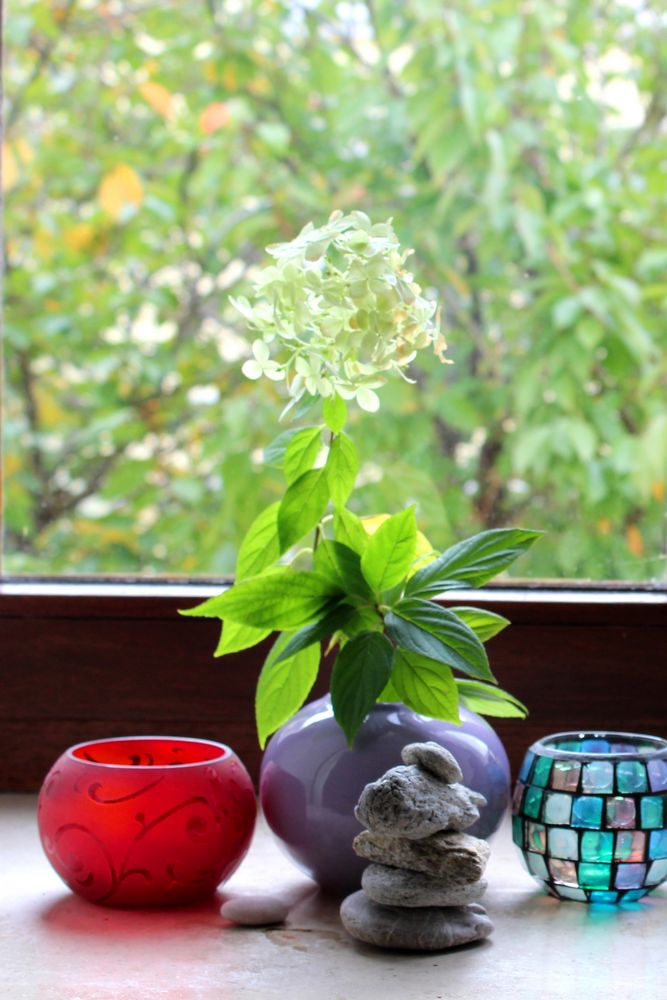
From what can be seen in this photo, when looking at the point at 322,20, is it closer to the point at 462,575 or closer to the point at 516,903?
the point at 462,575

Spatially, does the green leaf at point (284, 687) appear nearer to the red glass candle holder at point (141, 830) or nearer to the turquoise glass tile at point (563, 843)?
the red glass candle holder at point (141, 830)

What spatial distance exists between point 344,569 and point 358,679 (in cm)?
6

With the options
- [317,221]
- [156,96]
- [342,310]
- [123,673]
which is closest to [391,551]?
[342,310]

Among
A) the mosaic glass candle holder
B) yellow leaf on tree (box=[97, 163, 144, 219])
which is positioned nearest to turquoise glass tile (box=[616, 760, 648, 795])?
the mosaic glass candle holder

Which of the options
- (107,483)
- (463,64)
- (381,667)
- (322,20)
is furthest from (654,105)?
(381,667)

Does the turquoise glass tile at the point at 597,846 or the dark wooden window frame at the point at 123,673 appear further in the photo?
the dark wooden window frame at the point at 123,673

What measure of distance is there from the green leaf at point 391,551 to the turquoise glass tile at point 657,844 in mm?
192

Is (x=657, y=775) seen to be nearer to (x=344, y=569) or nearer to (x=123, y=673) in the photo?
(x=344, y=569)

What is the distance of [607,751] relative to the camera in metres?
0.75

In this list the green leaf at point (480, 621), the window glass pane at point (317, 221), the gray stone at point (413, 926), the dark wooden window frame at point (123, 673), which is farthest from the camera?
the window glass pane at point (317, 221)

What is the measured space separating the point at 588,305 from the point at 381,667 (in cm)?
55

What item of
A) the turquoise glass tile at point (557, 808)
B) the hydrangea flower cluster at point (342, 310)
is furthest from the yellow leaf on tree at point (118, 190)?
the turquoise glass tile at point (557, 808)

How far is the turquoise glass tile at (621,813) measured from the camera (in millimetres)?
672

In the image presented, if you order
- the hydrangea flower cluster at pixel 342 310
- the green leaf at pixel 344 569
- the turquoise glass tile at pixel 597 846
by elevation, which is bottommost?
the turquoise glass tile at pixel 597 846
